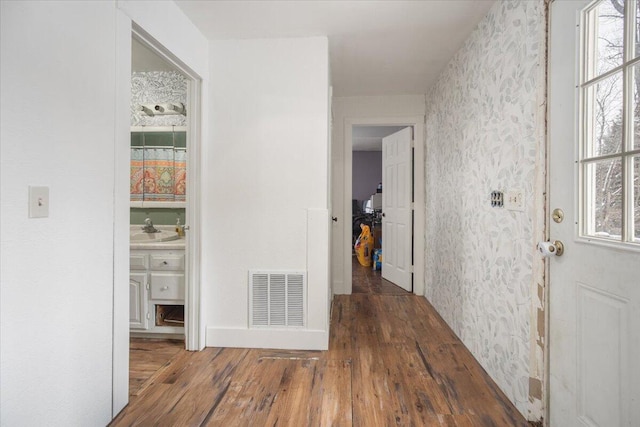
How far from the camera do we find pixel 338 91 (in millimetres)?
3771

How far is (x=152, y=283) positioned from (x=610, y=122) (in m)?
2.84

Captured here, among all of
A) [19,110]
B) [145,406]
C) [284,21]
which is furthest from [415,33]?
[145,406]

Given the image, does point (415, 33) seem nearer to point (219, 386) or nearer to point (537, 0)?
point (537, 0)

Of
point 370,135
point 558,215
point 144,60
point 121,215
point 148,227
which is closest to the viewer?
point 558,215

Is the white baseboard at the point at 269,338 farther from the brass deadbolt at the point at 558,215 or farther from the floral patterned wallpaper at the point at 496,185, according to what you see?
the brass deadbolt at the point at 558,215

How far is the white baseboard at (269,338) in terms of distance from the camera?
245 centimetres

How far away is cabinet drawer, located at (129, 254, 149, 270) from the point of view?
2.52 m

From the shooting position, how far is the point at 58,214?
128cm

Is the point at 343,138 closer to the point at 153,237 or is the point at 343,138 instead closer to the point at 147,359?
the point at 153,237

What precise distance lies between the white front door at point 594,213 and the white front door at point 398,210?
2.51 m

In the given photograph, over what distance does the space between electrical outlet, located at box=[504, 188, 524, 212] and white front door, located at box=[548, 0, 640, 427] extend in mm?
221

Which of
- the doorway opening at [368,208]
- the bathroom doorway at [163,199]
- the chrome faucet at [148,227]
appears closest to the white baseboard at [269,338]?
the bathroom doorway at [163,199]

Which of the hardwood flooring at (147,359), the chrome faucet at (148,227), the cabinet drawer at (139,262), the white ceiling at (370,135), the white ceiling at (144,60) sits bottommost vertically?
the hardwood flooring at (147,359)

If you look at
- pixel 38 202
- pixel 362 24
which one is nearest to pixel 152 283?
pixel 38 202
